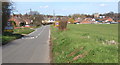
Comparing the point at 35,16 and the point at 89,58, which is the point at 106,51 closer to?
the point at 89,58

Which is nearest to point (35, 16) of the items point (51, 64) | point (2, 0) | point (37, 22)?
point (37, 22)

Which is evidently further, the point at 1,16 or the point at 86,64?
the point at 1,16

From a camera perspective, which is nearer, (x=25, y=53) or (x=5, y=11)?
(x=25, y=53)

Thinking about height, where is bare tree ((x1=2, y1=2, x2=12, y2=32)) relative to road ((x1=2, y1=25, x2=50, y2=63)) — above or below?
above

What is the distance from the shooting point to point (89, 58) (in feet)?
34.2

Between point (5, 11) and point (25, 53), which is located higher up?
point (5, 11)

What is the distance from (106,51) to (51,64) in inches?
120

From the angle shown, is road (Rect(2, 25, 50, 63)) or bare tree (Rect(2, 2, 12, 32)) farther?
bare tree (Rect(2, 2, 12, 32))

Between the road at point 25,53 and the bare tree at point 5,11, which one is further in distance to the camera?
the bare tree at point 5,11

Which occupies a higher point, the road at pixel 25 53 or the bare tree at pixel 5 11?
the bare tree at pixel 5 11

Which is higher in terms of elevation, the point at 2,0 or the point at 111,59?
the point at 2,0

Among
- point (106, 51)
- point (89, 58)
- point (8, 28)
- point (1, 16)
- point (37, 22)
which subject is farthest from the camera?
point (37, 22)

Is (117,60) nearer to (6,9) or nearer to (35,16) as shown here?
(6,9)

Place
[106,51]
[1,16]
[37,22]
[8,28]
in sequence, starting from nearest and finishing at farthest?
[106,51]
[1,16]
[8,28]
[37,22]
